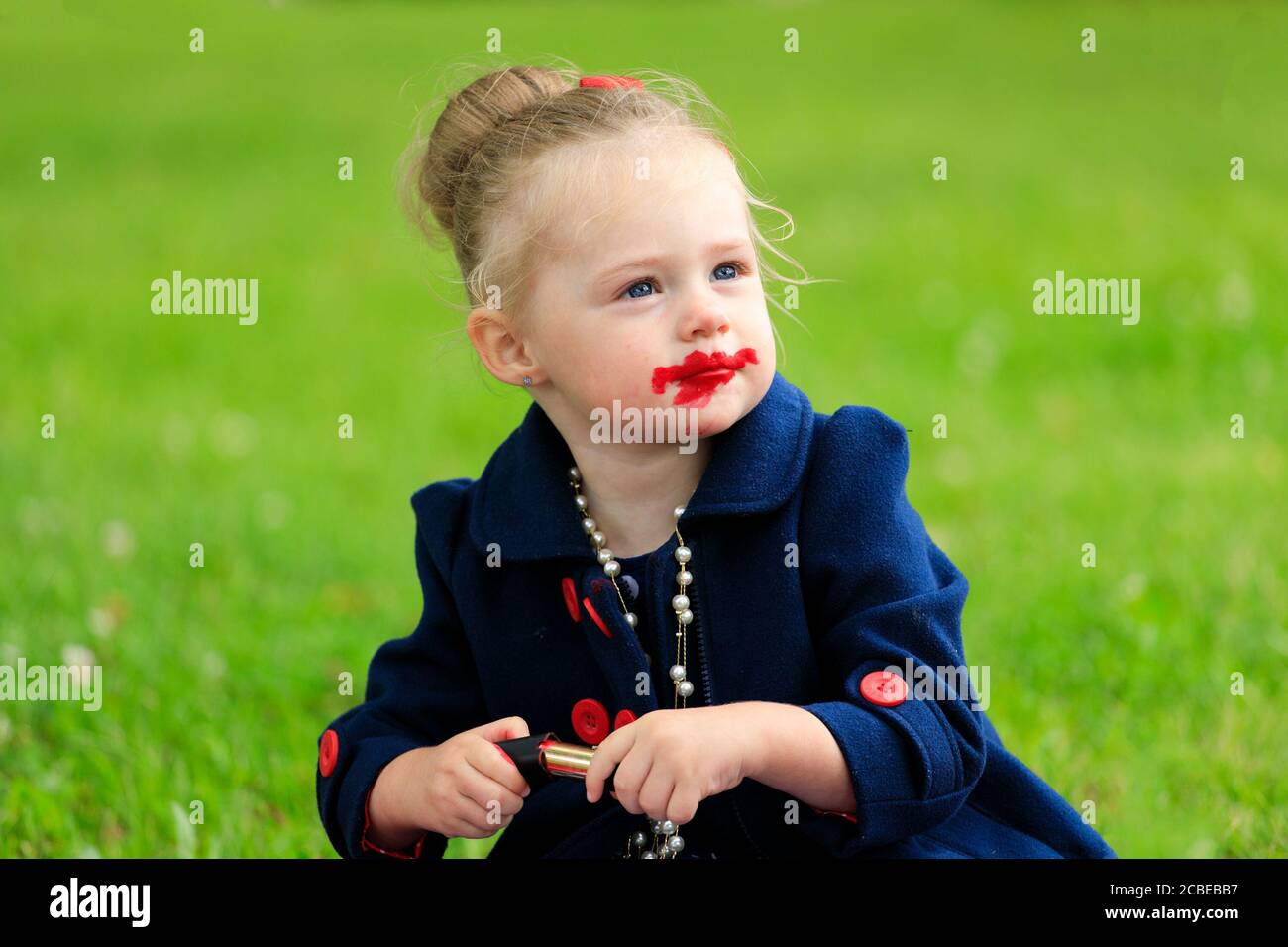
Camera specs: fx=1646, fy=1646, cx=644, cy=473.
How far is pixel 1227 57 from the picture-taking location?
1068cm

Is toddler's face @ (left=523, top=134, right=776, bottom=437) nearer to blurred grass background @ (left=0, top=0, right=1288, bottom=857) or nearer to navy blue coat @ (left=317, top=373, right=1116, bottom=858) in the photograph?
navy blue coat @ (left=317, top=373, right=1116, bottom=858)

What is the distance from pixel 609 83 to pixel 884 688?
98 cm

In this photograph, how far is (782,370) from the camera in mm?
5633

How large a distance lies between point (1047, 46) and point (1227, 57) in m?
1.80

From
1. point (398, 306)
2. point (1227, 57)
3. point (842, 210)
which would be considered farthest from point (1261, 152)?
point (398, 306)

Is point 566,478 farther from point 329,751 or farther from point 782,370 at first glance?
point 782,370

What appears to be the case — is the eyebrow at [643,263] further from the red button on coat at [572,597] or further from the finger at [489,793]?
the finger at [489,793]

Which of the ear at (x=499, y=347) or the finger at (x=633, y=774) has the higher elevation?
the ear at (x=499, y=347)

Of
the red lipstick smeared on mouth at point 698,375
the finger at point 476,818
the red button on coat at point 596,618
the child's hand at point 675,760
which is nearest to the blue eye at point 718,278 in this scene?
the red lipstick smeared on mouth at point 698,375

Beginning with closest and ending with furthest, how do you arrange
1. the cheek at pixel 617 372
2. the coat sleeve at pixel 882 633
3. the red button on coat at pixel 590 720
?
the coat sleeve at pixel 882 633 < the cheek at pixel 617 372 < the red button on coat at pixel 590 720

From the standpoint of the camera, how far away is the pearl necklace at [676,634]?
233cm

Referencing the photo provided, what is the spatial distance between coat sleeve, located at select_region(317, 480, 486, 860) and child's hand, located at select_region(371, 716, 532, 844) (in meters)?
0.13

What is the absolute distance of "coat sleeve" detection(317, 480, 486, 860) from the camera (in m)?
2.56

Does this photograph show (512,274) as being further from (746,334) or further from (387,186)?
(387,186)
